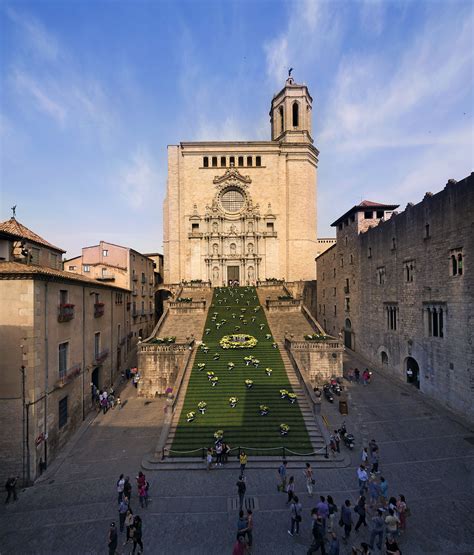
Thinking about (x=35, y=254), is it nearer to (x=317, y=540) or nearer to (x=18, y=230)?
(x=18, y=230)

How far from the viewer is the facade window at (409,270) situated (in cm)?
2684

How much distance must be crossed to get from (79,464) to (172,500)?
6341 millimetres

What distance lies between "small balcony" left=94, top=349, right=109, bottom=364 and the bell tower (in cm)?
4875

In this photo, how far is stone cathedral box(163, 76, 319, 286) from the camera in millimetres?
56969

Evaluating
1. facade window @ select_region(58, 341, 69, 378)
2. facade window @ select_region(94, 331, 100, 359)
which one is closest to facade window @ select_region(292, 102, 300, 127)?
facade window @ select_region(94, 331, 100, 359)

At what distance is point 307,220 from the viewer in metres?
58.5

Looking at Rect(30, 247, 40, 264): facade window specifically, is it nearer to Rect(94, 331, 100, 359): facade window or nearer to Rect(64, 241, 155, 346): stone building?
Rect(94, 331, 100, 359): facade window

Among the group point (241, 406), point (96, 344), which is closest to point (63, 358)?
point (96, 344)

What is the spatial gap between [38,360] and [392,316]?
92.4 ft

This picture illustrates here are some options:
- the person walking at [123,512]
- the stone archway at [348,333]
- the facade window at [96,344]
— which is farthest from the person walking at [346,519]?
the stone archway at [348,333]

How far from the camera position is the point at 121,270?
38688 millimetres

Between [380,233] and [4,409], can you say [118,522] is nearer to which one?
[4,409]

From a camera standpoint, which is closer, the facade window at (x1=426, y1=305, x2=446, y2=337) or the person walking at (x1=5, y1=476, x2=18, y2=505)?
the person walking at (x1=5, y1=476, x2=18, y2=505)

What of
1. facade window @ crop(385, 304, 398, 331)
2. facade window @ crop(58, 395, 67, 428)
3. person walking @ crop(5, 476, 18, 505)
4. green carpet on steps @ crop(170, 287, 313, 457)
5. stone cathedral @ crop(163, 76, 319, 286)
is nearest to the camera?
person walking @ crop(5, 476, 18, 505)
